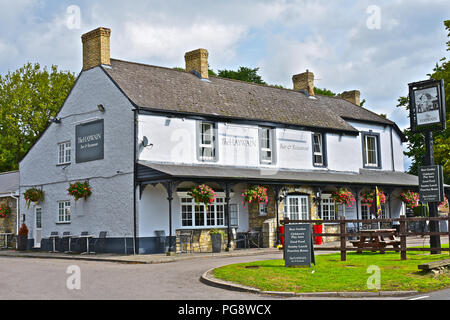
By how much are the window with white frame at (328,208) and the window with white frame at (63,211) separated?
41.7 ft

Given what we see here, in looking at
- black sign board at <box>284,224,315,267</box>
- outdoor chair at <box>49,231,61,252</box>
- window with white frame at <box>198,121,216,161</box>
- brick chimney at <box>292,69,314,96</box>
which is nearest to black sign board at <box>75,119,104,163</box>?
outdoor chair at <box>49,231,61,252</box>

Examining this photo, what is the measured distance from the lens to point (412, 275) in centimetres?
1266

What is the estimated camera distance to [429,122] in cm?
1872

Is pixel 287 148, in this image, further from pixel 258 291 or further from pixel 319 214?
pixel 258 291

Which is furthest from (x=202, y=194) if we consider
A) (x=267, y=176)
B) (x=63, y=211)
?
(x=63, y=211)

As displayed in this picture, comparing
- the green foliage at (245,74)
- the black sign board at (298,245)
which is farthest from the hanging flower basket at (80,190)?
the green foliage at (245,74)

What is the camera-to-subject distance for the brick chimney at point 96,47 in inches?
1000

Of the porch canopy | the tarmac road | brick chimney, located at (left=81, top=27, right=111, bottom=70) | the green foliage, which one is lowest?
Answer: the tarmac road

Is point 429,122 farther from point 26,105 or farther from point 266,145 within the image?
point 26,105

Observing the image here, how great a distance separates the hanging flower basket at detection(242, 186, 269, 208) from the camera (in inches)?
963

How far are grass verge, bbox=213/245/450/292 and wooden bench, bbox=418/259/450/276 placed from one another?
15 cm

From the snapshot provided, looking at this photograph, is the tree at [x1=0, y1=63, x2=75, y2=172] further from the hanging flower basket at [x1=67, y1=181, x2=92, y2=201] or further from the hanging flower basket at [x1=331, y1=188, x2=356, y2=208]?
the hanging flower basket at [x1=331, y1=188, x2=356, y2=208]

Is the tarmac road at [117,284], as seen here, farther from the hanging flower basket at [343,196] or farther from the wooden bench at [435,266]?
the hanging flower basket at [343,196]
